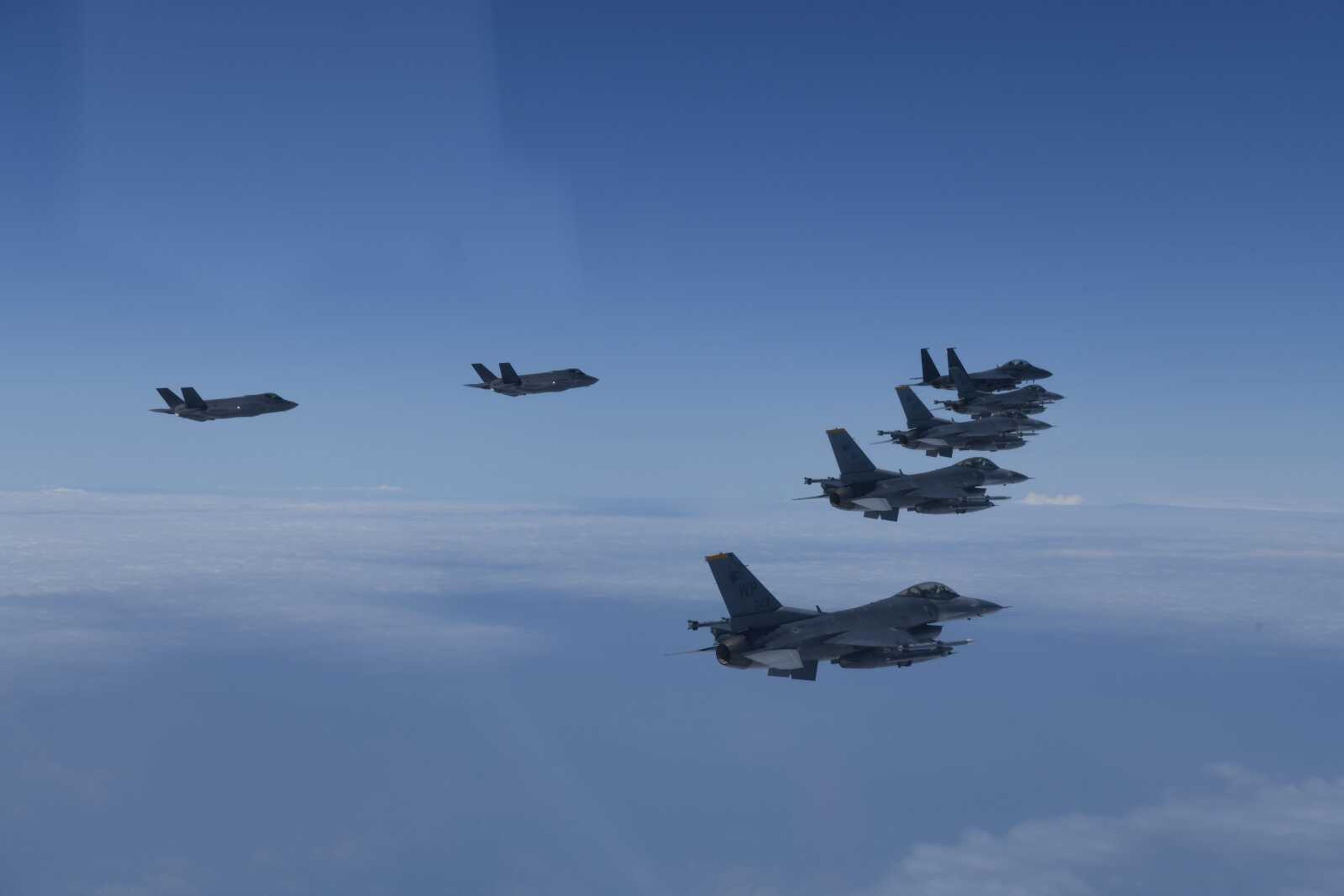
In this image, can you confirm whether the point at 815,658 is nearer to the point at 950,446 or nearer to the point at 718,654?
the point at 718,654

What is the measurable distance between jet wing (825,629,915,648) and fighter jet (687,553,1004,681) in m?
0.05

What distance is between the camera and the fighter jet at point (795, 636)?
45.0 m

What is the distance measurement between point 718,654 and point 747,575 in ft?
17.5

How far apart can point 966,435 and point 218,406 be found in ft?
232

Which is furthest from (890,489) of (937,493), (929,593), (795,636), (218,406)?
(218,406)

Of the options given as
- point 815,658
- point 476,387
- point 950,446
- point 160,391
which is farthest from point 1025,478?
point 160,391

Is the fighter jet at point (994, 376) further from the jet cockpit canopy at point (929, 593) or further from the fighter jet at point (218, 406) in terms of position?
the fighter jet at point (218, 406)

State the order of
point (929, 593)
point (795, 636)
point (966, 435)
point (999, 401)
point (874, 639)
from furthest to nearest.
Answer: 1. point (999, 401)
2. point (966, 435)
3. point (929, 593)
4. point (795, 636)
5. point (874, 639)

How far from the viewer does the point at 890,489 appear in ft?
203

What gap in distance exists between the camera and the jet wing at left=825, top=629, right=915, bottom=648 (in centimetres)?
4422

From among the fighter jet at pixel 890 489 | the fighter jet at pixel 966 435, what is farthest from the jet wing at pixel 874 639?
the fighter jet at pixel 966 435

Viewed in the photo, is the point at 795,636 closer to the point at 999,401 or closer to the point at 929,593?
the point at 929,593

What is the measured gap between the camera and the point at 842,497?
205 feet

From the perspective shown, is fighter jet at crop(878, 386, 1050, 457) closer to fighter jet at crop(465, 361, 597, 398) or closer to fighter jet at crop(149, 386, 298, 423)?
fighter jet at crop(465, 361, 597, 398)
